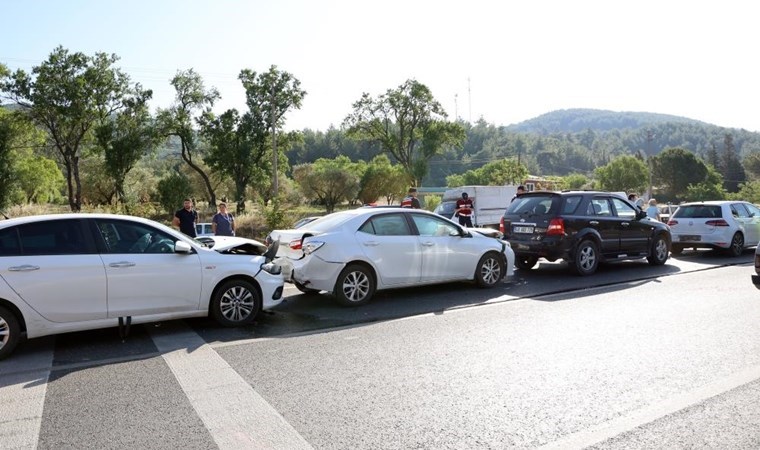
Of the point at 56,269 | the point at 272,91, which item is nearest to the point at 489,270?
the point at 56,269

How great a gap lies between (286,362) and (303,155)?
122m

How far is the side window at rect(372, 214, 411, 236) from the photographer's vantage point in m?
8.69

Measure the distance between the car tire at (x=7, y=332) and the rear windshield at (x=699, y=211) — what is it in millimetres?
14836

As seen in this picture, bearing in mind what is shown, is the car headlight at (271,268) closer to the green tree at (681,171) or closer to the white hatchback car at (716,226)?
the white hatchback car at (716,226)

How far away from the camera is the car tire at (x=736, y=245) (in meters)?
14.1

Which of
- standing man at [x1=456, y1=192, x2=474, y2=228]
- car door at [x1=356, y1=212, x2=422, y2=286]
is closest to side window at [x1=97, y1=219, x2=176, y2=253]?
car door at [x1=356, y1=212, x2=422, y2=286]

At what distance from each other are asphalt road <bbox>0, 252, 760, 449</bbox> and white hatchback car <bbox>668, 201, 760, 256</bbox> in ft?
22.3

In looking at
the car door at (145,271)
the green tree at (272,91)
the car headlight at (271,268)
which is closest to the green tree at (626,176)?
the green tree at (272,91)

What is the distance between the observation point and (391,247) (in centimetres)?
863

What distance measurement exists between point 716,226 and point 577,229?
5.47 metres

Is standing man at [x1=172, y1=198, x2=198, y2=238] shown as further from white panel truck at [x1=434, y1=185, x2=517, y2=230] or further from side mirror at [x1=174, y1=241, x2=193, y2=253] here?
white panel truck at [x1=434, y1=185, x2=517, y2=230]

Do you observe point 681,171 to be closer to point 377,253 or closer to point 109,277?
point 377,253

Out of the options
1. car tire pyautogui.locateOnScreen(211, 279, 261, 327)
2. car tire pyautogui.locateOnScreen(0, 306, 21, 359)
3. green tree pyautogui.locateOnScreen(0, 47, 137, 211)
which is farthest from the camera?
green tree pyautogui.locateOnScreen(0, 47, 137, 211)

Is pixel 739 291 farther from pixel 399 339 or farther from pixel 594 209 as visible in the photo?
pixel 399 339
